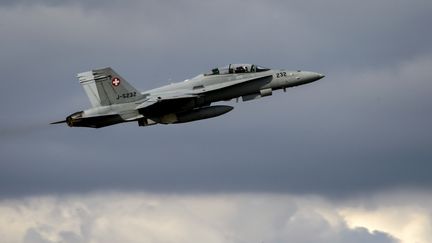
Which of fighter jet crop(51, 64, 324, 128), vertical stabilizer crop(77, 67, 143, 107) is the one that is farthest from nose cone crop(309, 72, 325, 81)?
vertical stabilizer crop(77, 67, 143, 107)

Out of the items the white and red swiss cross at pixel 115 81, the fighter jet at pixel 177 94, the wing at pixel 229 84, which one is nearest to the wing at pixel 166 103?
the fighter jet at pixel 177 94

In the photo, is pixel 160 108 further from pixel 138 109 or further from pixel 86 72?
pixel 86 72

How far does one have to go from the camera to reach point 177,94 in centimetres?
6091

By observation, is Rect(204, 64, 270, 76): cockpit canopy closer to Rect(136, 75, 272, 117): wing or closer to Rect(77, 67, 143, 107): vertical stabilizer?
Rect(136, 75, 272, 117): wing

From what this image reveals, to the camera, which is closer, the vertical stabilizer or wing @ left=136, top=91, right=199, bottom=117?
wing @ left=136, top=91, right=199, bottom=117

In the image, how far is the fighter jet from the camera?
6038cm

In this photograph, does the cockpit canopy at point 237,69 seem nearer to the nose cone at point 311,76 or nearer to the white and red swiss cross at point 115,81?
the nose cone at point 311,76

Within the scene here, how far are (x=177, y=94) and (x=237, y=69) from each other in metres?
4.18

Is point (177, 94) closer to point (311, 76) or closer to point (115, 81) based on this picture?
point (115, 81)

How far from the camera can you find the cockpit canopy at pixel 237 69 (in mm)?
62312

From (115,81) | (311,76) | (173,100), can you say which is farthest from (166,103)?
(311,76)

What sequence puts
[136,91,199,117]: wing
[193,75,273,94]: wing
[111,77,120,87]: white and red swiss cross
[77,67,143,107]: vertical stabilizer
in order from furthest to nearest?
[193,75,273,94]: wing → [111,77,120,87]: white and red swiss cross → [77,67,143,107]: vertical stabilizer → [136,91,199,117]: wing

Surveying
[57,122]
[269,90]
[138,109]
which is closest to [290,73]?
[269,90]

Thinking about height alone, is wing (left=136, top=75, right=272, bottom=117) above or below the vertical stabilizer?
below
